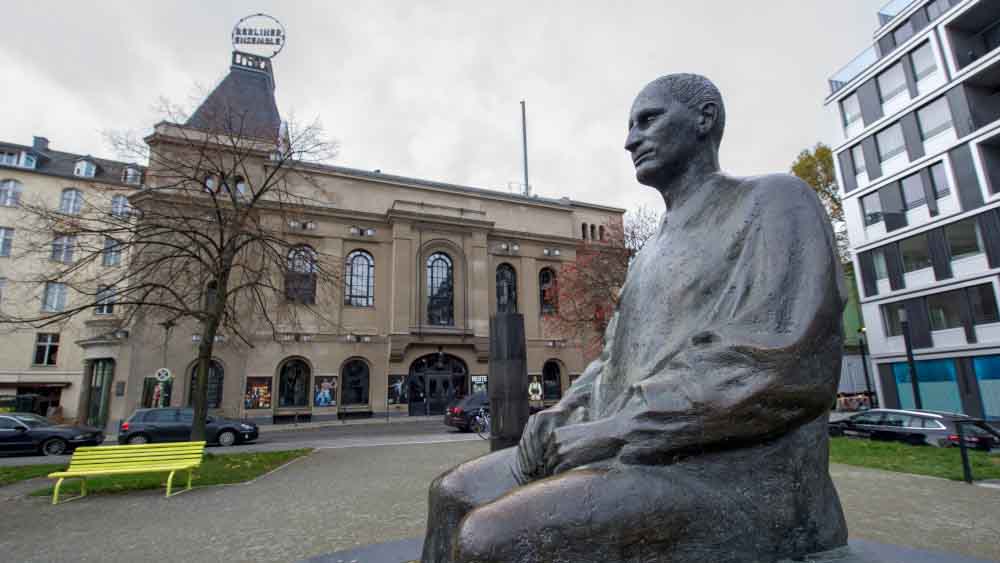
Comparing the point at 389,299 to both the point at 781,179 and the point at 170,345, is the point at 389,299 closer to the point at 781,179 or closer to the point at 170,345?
the point at 170,345

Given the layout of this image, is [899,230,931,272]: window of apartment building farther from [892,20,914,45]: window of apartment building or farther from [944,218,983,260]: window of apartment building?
[892,20,914,45]: window of apartment building

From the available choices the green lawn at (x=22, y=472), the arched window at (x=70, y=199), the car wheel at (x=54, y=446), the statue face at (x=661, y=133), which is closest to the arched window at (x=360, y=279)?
the car wheel at (x=54, y=446)

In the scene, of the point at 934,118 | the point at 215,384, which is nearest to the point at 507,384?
the point at 215,384

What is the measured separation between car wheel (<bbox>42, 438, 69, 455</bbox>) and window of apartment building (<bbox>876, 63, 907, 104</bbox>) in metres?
37.8

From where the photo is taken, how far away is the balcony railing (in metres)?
27.0

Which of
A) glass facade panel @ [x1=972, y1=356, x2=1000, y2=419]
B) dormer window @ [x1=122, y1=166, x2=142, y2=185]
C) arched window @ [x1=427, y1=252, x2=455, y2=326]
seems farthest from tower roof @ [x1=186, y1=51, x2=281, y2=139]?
glass facade panel @ [x1=972, y1=356, x2=1000, y2=419]

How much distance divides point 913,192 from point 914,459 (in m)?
19.2

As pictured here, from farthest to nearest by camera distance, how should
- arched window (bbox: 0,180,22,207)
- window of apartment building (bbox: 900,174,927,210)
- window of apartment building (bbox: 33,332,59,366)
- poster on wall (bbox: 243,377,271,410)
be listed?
arched window (bbox: 0,180,22,207) → window of apartment building (bbox: 33,332,59,366) → poster on wall (bbox: 243,377,271,410) → window of apartment building (bbox: 900,174,927,210)

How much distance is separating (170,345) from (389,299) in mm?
10965

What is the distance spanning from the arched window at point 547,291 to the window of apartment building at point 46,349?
32.8 meters

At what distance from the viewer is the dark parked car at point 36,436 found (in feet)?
54.8

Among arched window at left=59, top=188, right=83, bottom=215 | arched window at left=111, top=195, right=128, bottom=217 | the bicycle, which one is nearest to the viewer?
arched window at left=111, top=195, right=128, bottom=217

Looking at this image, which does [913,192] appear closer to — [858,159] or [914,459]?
[858,159]

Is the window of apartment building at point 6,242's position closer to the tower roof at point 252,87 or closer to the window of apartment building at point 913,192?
the tower roof at point 252,87
